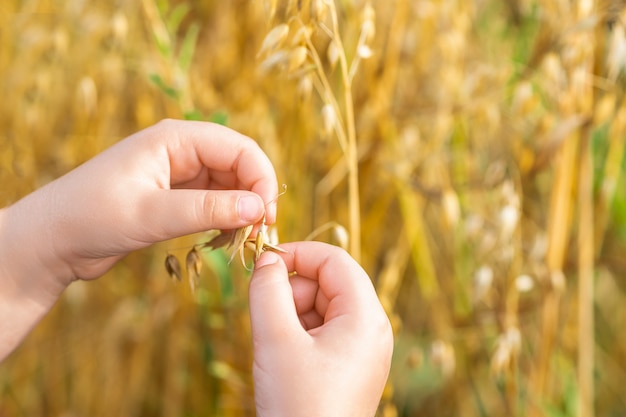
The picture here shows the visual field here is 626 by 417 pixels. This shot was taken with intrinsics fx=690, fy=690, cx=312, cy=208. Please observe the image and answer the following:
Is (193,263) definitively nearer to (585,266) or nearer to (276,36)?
(276,36)

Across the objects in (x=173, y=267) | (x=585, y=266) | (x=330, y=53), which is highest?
(x=330, y=53)

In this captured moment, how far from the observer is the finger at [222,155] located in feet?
1.50

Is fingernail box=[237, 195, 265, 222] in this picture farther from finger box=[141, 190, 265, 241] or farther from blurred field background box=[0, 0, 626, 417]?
blurred field background box=[0, 0, 626, 417]

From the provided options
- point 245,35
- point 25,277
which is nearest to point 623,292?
point 245,35

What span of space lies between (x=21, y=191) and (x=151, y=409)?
399 mm

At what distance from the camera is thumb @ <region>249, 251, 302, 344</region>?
1.30ft

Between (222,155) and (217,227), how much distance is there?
0.07 meters

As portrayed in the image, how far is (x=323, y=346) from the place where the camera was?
40 centimetres

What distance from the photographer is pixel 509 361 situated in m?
0.67

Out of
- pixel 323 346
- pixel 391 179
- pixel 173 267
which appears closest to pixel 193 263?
pixel 173 267

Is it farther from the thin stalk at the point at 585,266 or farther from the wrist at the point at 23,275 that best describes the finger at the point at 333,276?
the thin stalk at the point at 585,266

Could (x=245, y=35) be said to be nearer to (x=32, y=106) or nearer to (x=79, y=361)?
(x=32, y=106)

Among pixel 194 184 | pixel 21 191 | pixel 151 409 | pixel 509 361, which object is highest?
pixel 194 184

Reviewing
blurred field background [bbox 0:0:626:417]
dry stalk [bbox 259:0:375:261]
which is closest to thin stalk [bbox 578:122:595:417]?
blurred field background [bbox 0:0:626:417]
